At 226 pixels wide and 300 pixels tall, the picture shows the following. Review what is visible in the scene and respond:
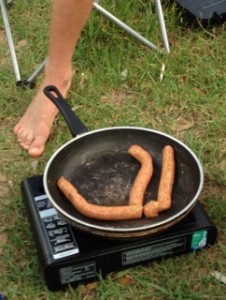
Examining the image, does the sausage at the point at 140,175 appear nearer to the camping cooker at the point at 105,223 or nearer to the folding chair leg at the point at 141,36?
the camping cooker at the point at 105,223

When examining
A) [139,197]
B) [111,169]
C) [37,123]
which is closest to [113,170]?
[111,169]

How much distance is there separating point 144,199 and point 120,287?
373mm

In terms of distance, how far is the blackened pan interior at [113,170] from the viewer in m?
2.52

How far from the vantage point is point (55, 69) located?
3289 millimetres

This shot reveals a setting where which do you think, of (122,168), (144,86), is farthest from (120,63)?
(122,168)

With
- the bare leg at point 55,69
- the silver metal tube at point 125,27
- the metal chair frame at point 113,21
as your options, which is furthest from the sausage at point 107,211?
the silver metal tube at point 125,27

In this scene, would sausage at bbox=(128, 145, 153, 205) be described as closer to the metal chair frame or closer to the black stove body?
the black stove body

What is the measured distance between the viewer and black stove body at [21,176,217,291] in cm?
243

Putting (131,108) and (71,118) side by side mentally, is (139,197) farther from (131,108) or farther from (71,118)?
(131,108)

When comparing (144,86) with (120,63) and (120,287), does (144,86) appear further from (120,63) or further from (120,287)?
(120,287)

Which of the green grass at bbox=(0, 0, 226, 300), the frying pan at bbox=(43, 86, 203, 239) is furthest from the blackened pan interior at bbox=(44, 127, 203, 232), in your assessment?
the green grass at bbox=(0, 0, 226, 300)

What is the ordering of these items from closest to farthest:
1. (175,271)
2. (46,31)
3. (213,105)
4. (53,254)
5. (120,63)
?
1. (53,254)
2. (175,271)
3. (213,105)
4. (120,63)
5. (46,31)

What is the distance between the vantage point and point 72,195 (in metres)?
2.49

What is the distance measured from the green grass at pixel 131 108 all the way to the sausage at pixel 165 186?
0.30 m
